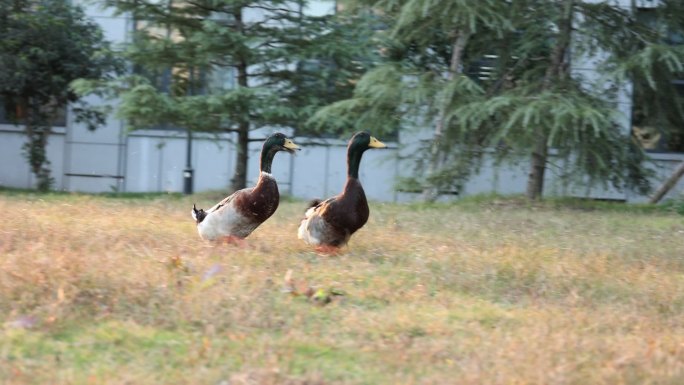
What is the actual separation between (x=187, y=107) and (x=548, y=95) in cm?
549

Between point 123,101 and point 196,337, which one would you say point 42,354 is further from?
point 123,101

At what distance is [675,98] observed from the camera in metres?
15.1

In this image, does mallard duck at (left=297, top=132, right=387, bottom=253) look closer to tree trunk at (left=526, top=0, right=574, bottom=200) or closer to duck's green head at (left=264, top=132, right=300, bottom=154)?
duck's green head at (left=264, top=132, right=300, bottom=154)

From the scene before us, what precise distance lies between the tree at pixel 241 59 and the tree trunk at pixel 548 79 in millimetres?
2990

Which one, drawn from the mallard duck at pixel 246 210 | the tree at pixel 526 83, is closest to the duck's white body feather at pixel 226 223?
the mallard duck at pixel 246 210

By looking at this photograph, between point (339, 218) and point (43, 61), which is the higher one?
point (43, 61)

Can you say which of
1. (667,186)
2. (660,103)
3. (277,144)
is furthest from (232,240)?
(667,186)

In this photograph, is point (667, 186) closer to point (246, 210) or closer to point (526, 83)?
point (526, 83)

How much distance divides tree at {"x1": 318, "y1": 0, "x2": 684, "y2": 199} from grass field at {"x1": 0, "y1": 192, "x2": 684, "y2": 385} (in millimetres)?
4057

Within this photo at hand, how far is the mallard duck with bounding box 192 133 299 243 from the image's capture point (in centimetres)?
861

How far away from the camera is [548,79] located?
47.6ft

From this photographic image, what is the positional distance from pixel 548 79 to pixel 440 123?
1727mm

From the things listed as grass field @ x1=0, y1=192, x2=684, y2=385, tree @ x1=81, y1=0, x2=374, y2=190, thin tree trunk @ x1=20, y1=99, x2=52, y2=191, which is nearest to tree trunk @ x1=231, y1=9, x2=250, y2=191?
tree @ x1=81, y1=0, x2=374, y2=190

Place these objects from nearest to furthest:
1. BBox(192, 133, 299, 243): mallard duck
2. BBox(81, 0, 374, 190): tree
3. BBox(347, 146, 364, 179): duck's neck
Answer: BBox(192, 133, 299, 243): mallard duck
BBox(347, 146, 364, 179): duck's neck
BBox(81, 0, 374, 190): tree
